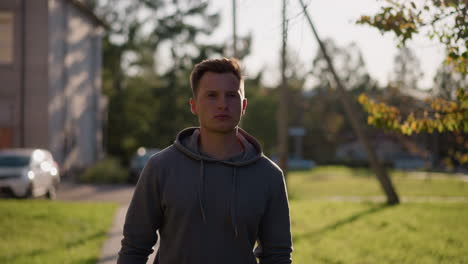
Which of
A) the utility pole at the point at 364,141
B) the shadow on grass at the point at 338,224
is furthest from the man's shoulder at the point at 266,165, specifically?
the utility pole at the point at 364,141

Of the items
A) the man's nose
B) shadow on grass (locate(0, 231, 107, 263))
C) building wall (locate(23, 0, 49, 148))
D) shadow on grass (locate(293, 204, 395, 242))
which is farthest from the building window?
the man's nose

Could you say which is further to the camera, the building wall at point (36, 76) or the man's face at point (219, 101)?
the building wall at point (36, 76)

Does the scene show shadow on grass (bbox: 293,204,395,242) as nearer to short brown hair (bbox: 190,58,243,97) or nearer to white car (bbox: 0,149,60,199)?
short brown hair (bbox: 190,58,243,97)

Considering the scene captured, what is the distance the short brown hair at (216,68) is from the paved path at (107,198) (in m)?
5.85

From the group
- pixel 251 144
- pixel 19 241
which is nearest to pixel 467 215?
pixel 19 241

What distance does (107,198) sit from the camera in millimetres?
22891

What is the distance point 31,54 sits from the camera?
96.0ft

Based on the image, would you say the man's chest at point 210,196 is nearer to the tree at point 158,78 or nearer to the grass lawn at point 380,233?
the grass lawn at point 380,233

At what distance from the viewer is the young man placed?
2986 millimetres

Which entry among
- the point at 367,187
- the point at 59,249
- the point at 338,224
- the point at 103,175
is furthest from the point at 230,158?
the point at 367,187

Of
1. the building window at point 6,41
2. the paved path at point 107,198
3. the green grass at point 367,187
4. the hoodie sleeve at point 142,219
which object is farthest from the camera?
the building window at point 6,41

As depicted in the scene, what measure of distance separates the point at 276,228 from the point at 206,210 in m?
0.39

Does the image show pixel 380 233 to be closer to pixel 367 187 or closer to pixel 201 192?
pixel 201 192

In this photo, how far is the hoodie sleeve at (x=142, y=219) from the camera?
10.00 ft
